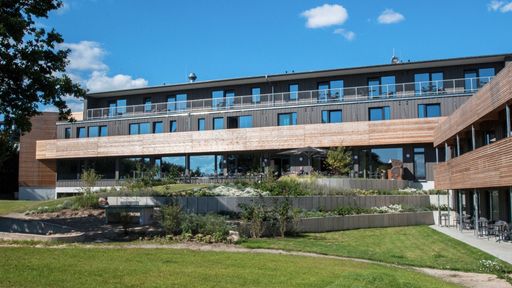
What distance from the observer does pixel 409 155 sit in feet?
122

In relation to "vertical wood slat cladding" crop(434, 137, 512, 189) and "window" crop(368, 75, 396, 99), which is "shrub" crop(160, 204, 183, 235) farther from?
"window" crop(368, 75, 396, 99)

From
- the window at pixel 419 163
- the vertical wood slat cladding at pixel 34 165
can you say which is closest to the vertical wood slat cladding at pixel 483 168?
the window at pixel 419 163

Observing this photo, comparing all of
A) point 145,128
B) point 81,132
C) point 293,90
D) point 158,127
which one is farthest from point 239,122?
point 81,132

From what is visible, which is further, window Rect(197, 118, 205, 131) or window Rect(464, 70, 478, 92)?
window Rect(197, 118, 205, 131)

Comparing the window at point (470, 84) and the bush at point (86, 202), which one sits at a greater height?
the window at point (470, 84)

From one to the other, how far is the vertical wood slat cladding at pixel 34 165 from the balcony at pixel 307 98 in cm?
600

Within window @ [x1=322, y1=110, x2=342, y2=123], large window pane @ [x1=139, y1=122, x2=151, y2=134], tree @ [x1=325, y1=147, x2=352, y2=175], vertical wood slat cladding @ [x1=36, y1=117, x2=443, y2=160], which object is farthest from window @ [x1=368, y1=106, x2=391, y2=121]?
large window pane @ [x1=139, y1=122, x2=151, y2=134]

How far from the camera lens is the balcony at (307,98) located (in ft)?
125

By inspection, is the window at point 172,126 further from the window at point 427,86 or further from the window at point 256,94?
the window at point 427,86

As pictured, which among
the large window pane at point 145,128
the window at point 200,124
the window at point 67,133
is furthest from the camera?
the window at point 67,133

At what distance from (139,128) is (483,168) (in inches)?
1323

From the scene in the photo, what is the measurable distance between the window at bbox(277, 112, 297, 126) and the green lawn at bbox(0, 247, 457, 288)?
28.5 metres

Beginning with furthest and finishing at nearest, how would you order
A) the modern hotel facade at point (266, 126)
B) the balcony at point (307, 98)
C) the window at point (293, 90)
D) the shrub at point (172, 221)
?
1. the window at point (293, 90)
2. the balcony at point (307, 98)
3. the modern hotel facade at point (266, 126)
4. the shrub at point (172, 221)

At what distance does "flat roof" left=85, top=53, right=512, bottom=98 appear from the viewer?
128 feet
